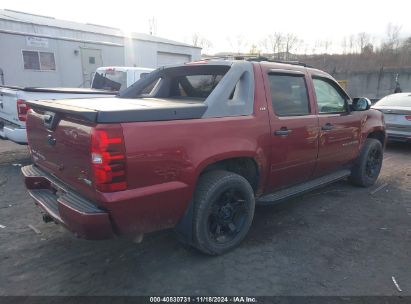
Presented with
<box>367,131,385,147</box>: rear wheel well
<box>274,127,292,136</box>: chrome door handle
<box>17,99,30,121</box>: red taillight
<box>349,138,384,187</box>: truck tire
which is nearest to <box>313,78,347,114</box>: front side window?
<box>274,127,292,136</box>: chrome door handle

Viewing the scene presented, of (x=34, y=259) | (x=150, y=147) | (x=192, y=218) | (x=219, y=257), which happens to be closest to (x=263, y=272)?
(x=219, y=257)

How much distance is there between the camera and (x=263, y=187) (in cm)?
372

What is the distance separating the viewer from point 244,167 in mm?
3582

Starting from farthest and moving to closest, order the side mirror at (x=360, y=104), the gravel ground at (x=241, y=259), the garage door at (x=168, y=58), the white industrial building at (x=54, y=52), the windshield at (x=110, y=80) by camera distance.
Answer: the garage door at (x=168, y=58) < the white industrial building at (x=54, y=52) < the windshield at (x=110, y=80) < the side mirror at (x=360, y=104) < the gravel ground at (x=241, y=259)

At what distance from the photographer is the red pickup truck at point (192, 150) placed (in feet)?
8.19

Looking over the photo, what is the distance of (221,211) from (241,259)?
1.59 ft

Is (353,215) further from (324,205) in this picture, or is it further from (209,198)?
(209,198)

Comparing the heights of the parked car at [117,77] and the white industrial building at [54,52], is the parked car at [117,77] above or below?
below

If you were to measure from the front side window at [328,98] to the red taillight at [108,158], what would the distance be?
2736 millimetres

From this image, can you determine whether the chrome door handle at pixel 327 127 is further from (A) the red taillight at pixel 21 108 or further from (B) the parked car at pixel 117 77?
(B) the parked car at pixel 117 77

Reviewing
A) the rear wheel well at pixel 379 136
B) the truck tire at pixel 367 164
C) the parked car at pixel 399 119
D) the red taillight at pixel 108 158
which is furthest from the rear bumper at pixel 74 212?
the parked car at pixel 399 119

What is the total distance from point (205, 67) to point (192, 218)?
1.81 metres

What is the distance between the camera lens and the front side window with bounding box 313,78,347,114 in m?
4.32

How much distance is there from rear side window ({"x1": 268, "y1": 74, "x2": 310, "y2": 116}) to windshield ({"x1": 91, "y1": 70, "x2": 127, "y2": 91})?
5.12 meters
